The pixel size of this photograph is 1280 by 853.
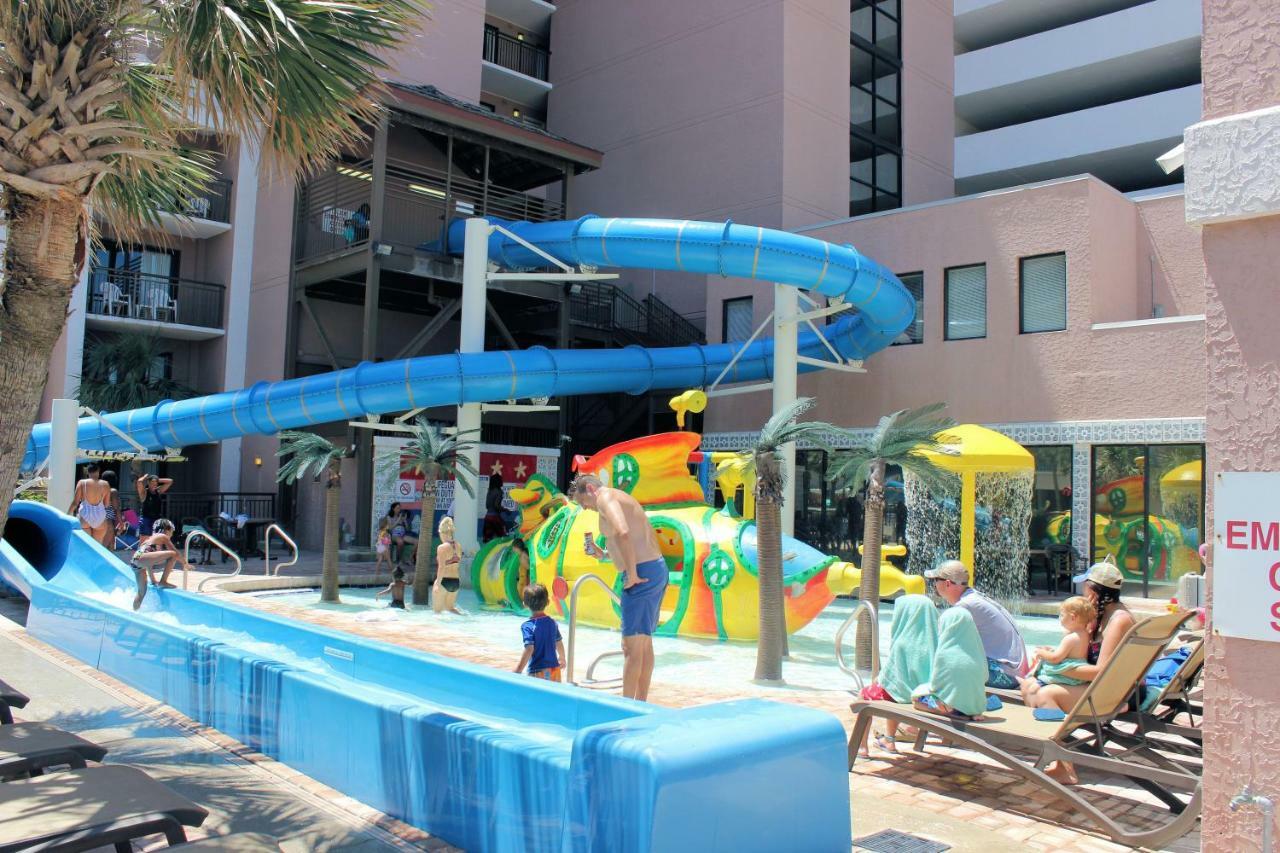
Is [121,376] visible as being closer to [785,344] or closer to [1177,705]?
[785,344]

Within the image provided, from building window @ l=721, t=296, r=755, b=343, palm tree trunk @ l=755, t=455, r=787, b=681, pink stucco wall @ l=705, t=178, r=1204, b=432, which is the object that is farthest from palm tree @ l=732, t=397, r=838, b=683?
building window @ l=721, t=296, r=755, b=343

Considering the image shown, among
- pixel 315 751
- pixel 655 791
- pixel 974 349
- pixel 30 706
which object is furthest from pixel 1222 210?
pixel 974 349

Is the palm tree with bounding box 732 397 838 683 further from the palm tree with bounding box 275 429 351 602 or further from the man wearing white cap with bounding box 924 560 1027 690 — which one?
the palm tree with bounding box 275 429 351 602

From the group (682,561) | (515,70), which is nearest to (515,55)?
(515,70)

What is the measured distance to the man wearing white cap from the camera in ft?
22.0

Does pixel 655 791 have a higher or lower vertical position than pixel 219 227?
lower

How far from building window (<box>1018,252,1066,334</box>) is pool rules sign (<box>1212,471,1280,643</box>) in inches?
617

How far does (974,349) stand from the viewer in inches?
749

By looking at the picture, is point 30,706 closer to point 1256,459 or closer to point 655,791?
point 655,791

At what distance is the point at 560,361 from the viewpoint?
57.9 ft

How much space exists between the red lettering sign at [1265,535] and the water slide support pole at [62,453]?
53.7 ft

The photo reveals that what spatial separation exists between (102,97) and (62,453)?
11.2m

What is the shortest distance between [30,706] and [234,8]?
17.0 feet

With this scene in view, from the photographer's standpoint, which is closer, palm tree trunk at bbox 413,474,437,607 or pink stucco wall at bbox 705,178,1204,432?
palm tree trunk at bbox 413,474,437,607
